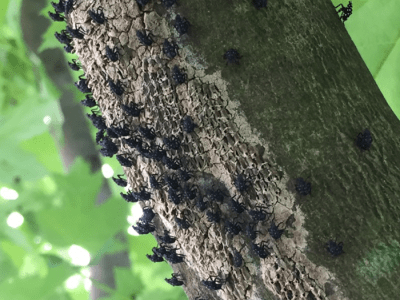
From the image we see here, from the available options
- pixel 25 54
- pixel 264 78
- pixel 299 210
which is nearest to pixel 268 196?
pixel 299 210

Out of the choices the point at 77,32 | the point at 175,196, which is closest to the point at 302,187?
the point at 175,196

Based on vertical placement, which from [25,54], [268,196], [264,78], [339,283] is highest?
[25,54]

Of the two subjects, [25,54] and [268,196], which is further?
[25,54]

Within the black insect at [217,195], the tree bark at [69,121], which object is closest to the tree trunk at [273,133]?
the black insect at [217,195]

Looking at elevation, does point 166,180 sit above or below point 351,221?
above

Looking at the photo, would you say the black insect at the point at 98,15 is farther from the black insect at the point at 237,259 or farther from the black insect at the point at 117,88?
the black insect at the point at 237,259

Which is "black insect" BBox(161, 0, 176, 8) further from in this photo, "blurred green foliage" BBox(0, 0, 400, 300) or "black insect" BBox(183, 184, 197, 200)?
"blurred green foliage" BBox(0, 0, 400, 300)

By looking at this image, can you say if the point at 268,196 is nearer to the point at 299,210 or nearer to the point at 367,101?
the point at 299,210
